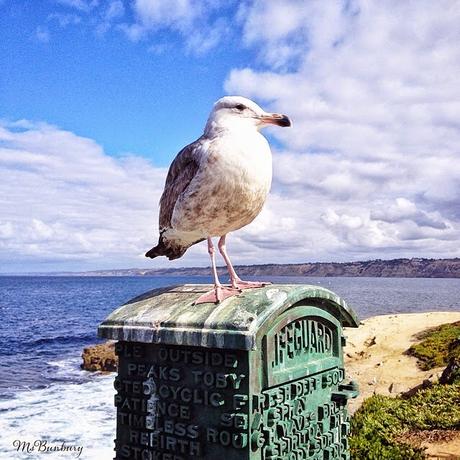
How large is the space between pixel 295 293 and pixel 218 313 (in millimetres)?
619

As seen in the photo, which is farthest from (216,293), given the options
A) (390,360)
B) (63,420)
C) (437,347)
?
(437,347)

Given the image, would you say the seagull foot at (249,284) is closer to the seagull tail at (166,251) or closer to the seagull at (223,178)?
the seagull at (223,178)

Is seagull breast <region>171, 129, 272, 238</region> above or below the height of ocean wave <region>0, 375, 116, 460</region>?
above

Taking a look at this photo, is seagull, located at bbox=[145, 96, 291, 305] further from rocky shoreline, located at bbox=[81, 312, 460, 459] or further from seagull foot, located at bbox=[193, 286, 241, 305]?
rocky shoreline, located at bbox=[81, 312, 460, 459]

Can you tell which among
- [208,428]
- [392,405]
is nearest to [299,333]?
[208,428]

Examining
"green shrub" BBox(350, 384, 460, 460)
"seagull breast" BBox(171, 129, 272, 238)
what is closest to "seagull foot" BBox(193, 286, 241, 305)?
"seagull breast" BBox(171, 129, 272, 238)

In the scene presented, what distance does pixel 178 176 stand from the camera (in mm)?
4602

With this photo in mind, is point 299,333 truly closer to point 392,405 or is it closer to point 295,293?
point 295,293

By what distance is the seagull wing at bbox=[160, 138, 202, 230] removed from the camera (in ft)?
14.5

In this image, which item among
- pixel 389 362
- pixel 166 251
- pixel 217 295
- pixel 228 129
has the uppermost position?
pixel 228 129

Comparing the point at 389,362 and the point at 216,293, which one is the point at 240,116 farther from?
the point at 389,362

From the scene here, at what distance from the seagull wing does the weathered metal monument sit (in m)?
0.75

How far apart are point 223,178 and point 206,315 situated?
1.12 m

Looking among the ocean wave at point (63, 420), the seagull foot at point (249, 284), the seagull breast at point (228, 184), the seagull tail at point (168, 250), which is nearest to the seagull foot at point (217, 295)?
the seagull foot at point (249, 284)
